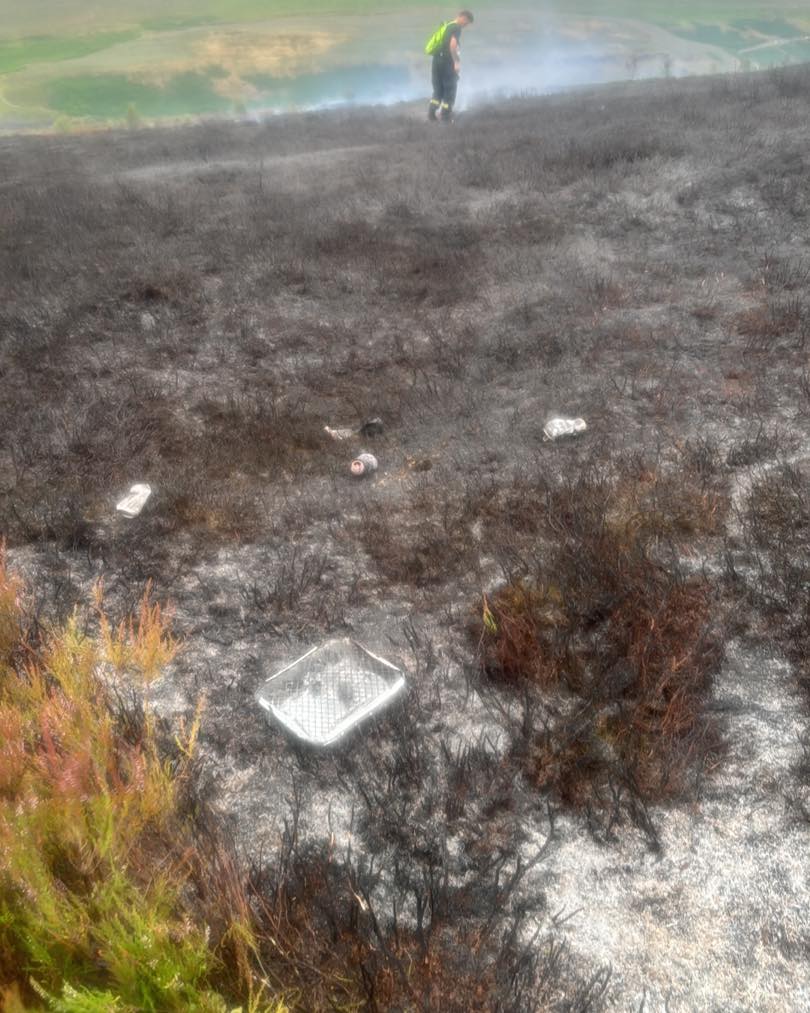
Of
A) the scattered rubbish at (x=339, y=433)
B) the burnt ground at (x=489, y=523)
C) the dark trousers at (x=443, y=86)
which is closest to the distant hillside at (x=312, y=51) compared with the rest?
the dark trousers at (x=443, y=86)

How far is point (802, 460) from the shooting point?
425 cm

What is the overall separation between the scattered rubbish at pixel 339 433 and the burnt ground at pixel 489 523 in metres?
0.08

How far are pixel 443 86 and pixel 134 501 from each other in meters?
13.1

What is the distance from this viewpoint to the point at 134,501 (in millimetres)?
4238

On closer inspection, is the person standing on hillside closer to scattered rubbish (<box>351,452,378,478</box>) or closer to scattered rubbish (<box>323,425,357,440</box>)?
scattered rubbish (<box>323,425,357,440</box>)

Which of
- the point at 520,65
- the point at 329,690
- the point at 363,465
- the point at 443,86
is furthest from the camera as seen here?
the point at 520,65

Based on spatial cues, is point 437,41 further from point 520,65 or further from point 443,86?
point 520,65

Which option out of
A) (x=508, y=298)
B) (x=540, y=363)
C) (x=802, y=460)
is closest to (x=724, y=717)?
(x=802, y=460)

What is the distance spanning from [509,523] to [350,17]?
56929 millimetres

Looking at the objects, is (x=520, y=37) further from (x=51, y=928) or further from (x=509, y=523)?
(x=51, y=928)

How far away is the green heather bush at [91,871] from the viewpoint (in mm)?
1669

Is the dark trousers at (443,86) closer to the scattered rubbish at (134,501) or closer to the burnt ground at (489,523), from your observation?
the burnt ground at (489,523)

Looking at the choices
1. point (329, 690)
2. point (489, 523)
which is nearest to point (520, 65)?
point (489, 523)

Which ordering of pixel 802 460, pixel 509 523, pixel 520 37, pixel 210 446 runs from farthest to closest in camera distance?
pixel 520 37
pixel 210 446
pixel 802 460
pixel 509 523
